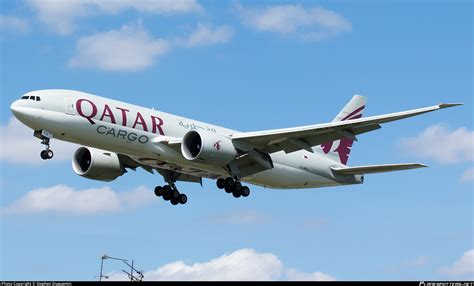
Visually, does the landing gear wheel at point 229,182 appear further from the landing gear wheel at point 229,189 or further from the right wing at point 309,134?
the right wing at point 309,134

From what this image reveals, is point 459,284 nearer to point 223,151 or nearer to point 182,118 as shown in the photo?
point 223,151

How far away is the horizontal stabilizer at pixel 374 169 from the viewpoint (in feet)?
167

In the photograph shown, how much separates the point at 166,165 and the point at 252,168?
422cm

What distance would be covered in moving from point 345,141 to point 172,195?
33.6ft

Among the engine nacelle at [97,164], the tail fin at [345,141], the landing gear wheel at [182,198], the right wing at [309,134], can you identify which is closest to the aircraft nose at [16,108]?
the engine nacelle at [97,164]

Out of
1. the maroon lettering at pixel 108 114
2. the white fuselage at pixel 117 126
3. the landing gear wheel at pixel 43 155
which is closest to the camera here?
the landing gear wheel at pixel 43 155

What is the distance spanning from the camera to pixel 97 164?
5328cm

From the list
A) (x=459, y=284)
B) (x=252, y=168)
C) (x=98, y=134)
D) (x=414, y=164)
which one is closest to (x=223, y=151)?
(x=252, y=168)

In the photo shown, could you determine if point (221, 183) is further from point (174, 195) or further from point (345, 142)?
point (345, 142)

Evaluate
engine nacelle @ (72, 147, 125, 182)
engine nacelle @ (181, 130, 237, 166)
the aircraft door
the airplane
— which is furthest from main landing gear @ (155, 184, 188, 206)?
the aircraft door

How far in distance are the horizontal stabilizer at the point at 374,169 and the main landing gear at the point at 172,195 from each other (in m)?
8.08

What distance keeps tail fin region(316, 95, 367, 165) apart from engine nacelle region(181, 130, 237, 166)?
8.60 meters

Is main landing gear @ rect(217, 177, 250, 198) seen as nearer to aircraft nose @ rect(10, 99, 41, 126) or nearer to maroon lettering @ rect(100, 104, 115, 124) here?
maroon lettering @ rect(100, 104, 115, 124)

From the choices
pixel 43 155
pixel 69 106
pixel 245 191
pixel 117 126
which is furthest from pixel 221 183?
pixel 43 155
